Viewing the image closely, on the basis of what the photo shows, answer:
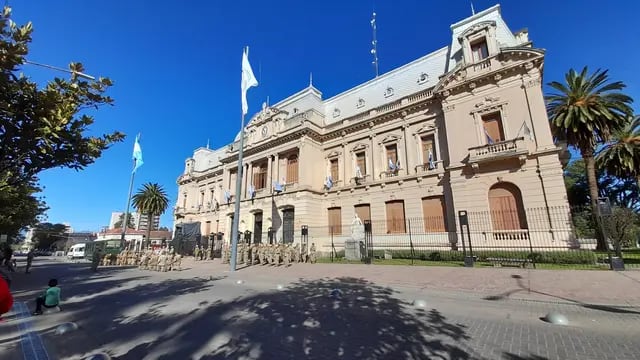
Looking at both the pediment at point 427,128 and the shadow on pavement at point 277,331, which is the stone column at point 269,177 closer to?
the pediment at point 427,128

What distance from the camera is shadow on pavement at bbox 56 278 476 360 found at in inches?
166

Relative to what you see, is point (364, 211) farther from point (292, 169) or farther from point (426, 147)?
point (292, 169)

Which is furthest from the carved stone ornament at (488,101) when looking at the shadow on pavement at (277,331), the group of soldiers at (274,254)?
the shadow on pavement at (277,331)

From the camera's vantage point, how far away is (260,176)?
104 ft

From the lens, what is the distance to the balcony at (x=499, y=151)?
16.9 m

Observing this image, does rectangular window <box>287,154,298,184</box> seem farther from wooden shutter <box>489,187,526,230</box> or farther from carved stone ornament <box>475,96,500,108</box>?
wooden shutter <box>489,187,526,230</box>

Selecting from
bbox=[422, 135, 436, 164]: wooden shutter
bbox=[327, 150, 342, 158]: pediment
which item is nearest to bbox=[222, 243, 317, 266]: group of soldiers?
bbox=[327, 150, 342, 158]: pediment

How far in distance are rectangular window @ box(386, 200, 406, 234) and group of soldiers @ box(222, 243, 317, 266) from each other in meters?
6.99

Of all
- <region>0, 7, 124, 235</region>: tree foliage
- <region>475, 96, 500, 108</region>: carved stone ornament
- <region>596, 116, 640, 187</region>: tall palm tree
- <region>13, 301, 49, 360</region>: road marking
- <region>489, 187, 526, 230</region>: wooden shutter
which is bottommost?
<region>13, 301, 49, 360</region>: road marking

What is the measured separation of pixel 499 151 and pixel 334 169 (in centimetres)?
1439

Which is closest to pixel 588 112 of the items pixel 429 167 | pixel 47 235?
pixel 429 167

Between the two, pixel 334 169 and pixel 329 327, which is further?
pixel 334 169

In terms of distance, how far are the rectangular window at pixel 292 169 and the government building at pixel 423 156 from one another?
107mm

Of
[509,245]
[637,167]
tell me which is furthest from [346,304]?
[637,167]
